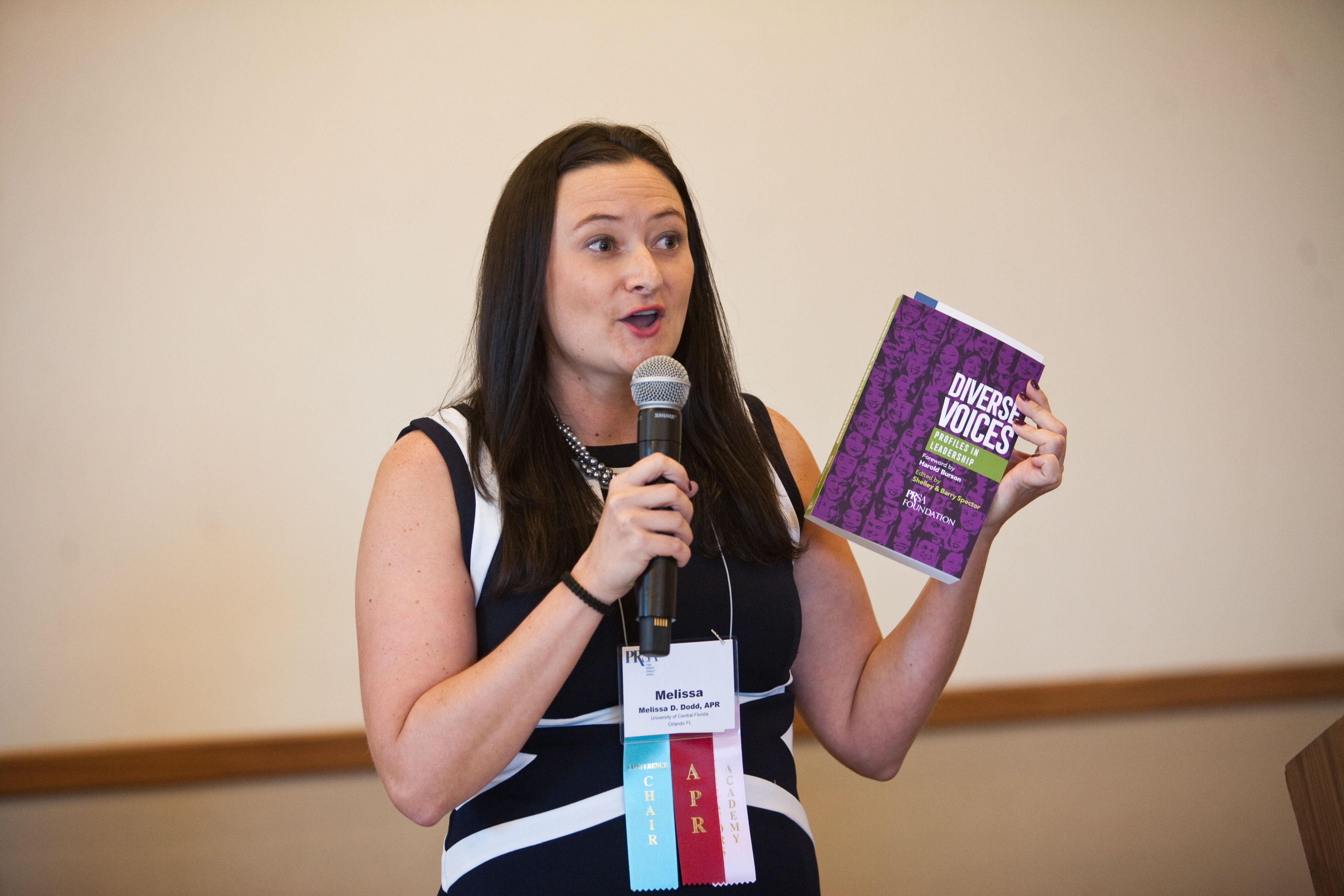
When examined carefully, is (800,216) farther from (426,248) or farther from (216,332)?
(216,332)

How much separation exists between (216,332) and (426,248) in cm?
53

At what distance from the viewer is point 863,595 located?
154 centimetres

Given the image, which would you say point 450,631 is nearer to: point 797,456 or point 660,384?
point 660,384

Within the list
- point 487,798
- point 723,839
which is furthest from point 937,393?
point 487,798

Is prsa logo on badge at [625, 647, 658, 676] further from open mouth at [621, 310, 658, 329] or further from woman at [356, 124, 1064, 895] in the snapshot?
open mouth at [621, 310, 658, 329]

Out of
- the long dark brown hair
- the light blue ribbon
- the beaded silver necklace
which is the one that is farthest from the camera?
the beaded silver necklace

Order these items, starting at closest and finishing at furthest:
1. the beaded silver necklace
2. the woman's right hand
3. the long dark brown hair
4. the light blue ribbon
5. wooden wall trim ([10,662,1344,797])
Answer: the woman's right hand < the light blue ribbon < the long dark brown hair < the beaded silver necklace < wooden wall trim ([10,662,1344,797])

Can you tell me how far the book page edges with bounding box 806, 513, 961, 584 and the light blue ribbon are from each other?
0.35 meters

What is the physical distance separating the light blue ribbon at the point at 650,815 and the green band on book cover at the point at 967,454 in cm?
52

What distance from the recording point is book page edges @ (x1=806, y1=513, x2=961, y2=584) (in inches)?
48.9

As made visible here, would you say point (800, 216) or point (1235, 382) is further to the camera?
point (1235, 382)

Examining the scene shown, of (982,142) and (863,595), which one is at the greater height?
(982,142)

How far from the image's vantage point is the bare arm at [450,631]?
3.45 ft

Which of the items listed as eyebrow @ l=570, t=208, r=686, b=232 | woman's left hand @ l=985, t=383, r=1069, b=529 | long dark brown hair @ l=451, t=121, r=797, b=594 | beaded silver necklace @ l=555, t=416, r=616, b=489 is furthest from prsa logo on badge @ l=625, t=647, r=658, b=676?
eyebrow @ l=570, t=208, r=686, b=232
